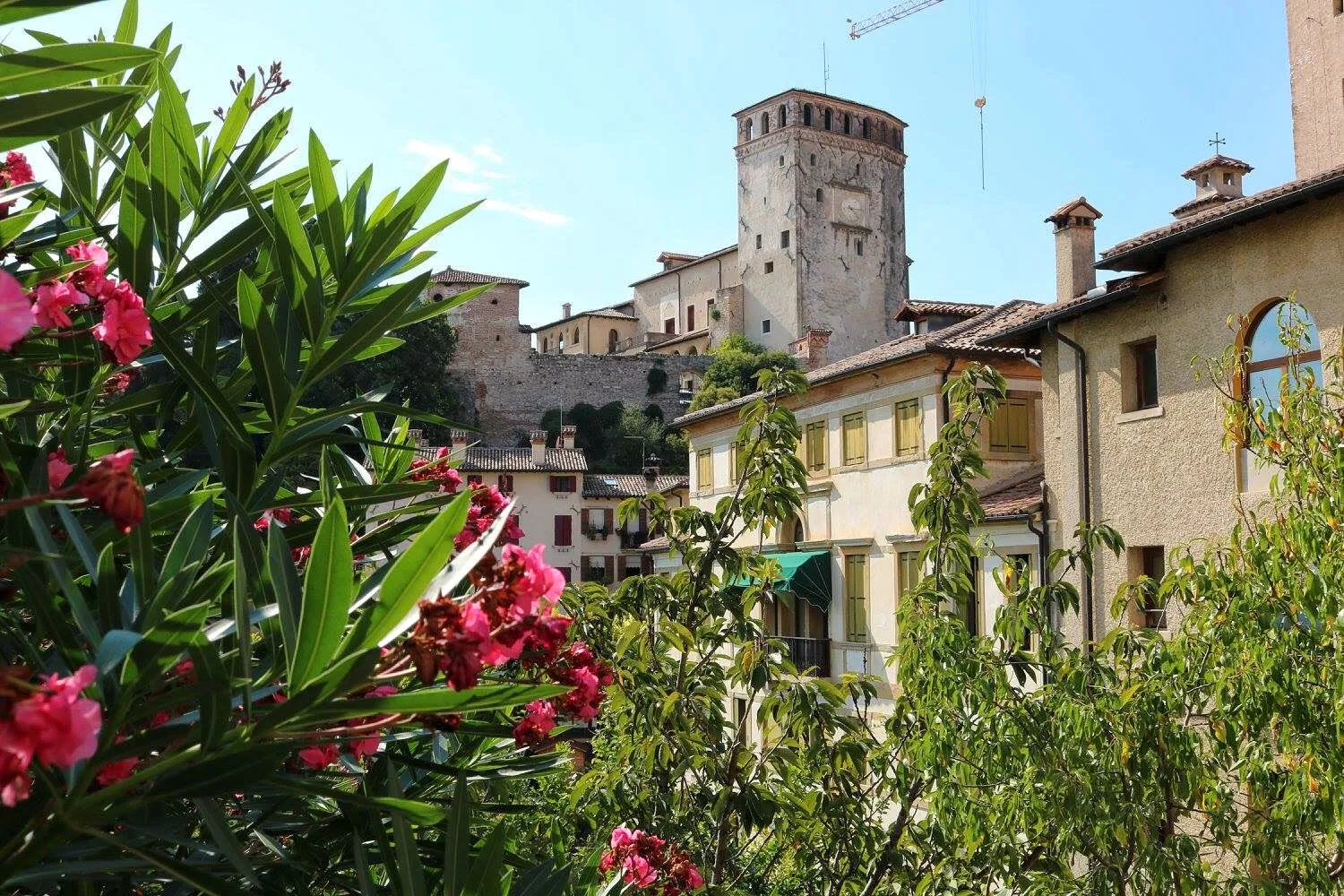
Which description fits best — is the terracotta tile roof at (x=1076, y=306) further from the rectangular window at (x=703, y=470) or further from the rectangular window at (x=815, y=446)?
the rectangular window at (x=703, y=470)

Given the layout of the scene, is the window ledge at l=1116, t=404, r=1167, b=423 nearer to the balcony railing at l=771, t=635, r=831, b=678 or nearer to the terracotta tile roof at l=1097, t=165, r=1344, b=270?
the terracotta tile roof at l=1097, t=165, r=1344, b=270

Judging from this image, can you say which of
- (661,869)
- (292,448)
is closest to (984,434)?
(661,869)

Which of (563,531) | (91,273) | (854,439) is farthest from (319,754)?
(563,531)

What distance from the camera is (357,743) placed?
207 centimetres

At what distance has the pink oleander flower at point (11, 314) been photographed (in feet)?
3.51

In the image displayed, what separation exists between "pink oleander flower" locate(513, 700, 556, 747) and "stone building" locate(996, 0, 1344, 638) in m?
9.59

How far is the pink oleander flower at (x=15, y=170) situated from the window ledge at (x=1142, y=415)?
13.2 m

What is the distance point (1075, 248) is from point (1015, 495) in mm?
3395

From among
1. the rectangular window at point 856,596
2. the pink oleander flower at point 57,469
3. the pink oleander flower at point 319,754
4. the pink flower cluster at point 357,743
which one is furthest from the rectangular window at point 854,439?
the pink oleander flower at point 57,469

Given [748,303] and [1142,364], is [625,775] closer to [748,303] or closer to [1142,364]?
[1142,364]

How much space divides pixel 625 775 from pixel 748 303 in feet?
218

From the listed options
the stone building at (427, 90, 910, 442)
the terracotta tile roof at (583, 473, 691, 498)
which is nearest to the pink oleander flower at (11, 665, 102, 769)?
the terracotta tile roof at (583, 473, 691, 498)

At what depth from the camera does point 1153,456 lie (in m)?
14.3

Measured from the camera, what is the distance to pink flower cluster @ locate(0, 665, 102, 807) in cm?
108
